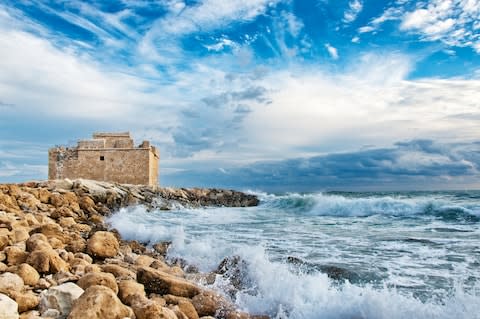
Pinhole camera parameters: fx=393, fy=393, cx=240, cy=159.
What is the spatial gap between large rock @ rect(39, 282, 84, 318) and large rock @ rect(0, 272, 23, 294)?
326 millimetres

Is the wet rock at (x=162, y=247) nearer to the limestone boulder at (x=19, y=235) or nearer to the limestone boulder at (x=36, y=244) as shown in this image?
the limestone boulder at (x=19, y=235)

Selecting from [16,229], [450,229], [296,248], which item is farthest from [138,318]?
[450,229]

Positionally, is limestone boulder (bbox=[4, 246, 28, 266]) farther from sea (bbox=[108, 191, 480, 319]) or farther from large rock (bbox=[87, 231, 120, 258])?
sea (bbox=[108, 191, 480, 319])

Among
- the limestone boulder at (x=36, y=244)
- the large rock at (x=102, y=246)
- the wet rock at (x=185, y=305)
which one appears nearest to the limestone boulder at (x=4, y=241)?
the limestone boulder at (x=36, y=244)

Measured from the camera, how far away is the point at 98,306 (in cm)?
291

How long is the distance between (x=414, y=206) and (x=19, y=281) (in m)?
17.1

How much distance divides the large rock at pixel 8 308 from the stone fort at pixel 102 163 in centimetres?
2313

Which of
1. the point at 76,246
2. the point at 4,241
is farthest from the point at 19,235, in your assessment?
the point at 76,246

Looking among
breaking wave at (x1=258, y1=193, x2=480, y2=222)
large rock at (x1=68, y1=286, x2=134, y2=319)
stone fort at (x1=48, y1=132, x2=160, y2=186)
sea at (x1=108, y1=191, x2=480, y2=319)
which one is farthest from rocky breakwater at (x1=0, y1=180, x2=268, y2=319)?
stone fort at (x1=48, y1=132, x2=160, y2=186)

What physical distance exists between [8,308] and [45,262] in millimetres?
1446

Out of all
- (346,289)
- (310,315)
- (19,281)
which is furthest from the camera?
(346,289)

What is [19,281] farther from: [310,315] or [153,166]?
[153,166]

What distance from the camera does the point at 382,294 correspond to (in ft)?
13.3

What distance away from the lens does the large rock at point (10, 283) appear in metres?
3.25
